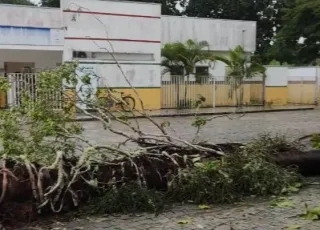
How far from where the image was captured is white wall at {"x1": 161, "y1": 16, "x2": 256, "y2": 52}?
2739cm

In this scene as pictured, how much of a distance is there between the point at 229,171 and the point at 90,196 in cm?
173

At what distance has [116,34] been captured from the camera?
2117cm

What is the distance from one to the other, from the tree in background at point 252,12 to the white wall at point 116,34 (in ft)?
59.6

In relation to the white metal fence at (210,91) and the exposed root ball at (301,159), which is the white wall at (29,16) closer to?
the white metal fence at (210,91)

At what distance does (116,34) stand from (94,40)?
128 cm

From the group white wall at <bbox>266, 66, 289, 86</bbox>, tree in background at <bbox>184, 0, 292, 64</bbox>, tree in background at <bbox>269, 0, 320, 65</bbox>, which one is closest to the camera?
tree in background at <bbox>269, 0, 320, 65</bbox>

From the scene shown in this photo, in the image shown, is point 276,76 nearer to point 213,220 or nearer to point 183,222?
point 213,220

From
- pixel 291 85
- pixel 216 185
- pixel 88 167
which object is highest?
pixel 291 85

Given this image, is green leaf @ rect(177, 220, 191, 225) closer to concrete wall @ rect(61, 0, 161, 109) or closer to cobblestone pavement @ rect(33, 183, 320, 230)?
cobblestone pavement @ rect(33, 183, 320, 230)

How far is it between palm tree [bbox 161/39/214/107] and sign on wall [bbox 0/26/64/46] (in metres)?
4.98

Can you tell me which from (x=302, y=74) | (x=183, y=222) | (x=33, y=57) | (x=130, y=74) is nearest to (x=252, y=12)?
(x=302, y=74)

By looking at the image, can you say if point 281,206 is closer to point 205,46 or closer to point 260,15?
point 205,46

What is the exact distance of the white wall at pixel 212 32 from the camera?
2739 centimetres

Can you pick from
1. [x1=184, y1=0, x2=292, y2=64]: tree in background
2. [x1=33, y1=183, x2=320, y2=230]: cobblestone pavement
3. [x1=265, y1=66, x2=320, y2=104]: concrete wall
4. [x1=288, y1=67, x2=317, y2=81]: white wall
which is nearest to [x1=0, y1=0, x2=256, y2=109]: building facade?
[x1=265, y1=66, x2=320, y2=104]: concrete wall
